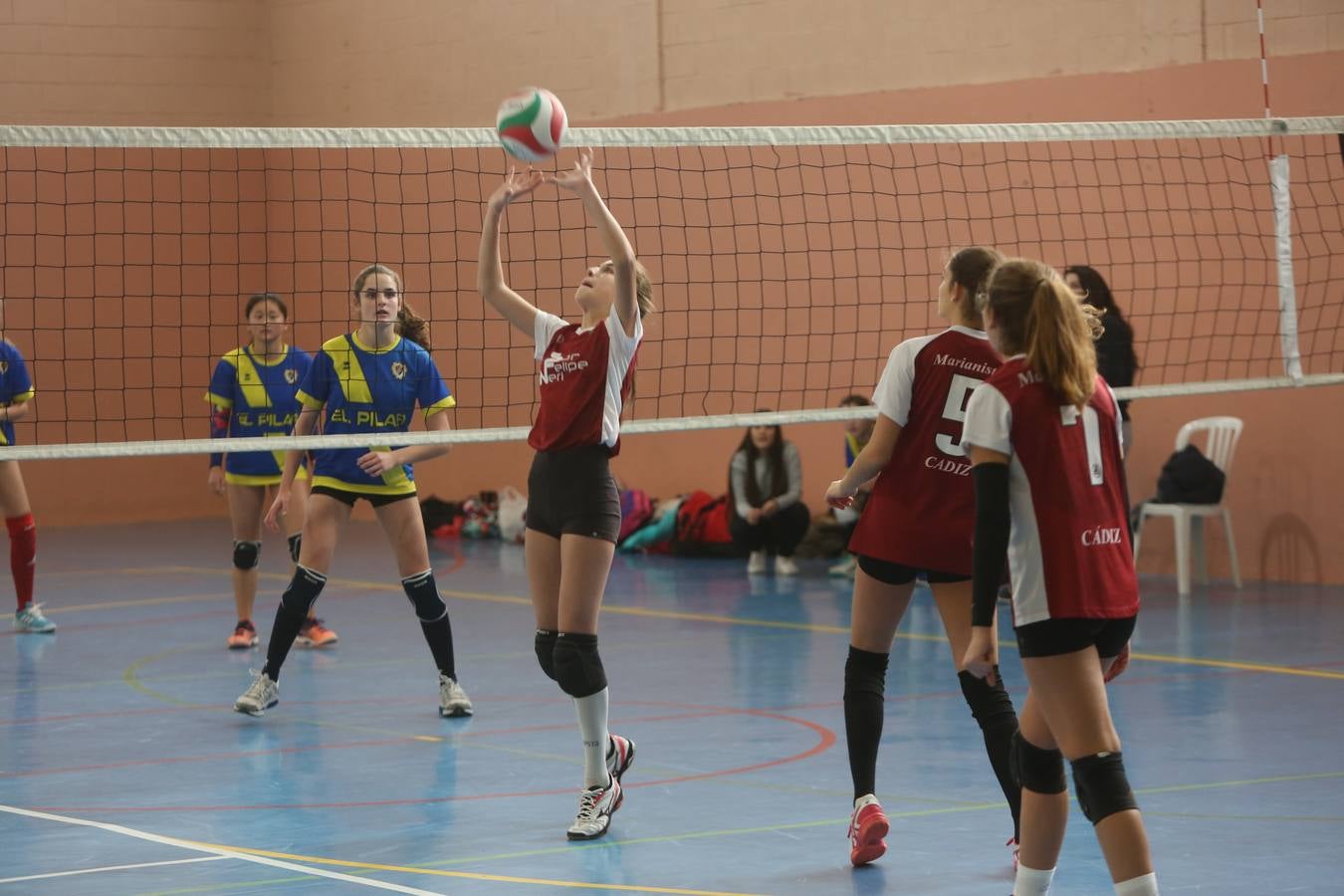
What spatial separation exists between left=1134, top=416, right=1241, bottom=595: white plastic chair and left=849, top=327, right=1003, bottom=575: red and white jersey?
5850 mm

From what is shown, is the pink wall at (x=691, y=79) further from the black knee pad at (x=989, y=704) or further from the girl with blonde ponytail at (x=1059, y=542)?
the girl with blonde ponytail at (x=1059, y=542)

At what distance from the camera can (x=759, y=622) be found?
30.6 ft

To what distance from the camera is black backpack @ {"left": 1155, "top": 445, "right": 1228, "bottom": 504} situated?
10.1 metres

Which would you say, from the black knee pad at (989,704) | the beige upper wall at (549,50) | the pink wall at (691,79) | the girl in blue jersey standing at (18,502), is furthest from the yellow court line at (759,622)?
the beige upper wall at (549,50)

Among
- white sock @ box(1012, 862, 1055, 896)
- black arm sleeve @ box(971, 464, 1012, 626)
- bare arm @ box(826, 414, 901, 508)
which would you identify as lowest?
white sock @ box(1012, 862, 1055, 896)

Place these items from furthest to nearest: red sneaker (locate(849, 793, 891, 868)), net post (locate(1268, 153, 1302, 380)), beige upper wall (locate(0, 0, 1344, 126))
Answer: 1. beige upper wall (locate(0, 0, 1344, 126))
2. net post (locate(1268, 153, 1302, 380))
3. red sneaker (locate(849, 793, 891, 868))

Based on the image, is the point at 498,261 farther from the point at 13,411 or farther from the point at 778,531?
the point at 778,531

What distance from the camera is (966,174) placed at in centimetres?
1141

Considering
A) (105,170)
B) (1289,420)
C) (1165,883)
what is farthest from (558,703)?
(105,170)

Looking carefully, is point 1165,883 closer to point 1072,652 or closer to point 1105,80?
point 1072,652

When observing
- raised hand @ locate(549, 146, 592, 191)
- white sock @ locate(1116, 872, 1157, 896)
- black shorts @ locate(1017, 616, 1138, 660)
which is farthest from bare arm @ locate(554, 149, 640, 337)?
white sock @ locate(1116, 872, 1157, 896)

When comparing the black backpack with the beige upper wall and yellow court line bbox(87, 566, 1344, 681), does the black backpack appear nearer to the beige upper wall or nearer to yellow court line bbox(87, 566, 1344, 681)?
Result: yellow court line bbox(87, 566, 1344, 681)

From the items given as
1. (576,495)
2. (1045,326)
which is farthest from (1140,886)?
(576,495)

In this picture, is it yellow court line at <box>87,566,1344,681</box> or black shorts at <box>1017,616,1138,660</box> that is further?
yellow court line at <box>87,566,1344,681</box>
